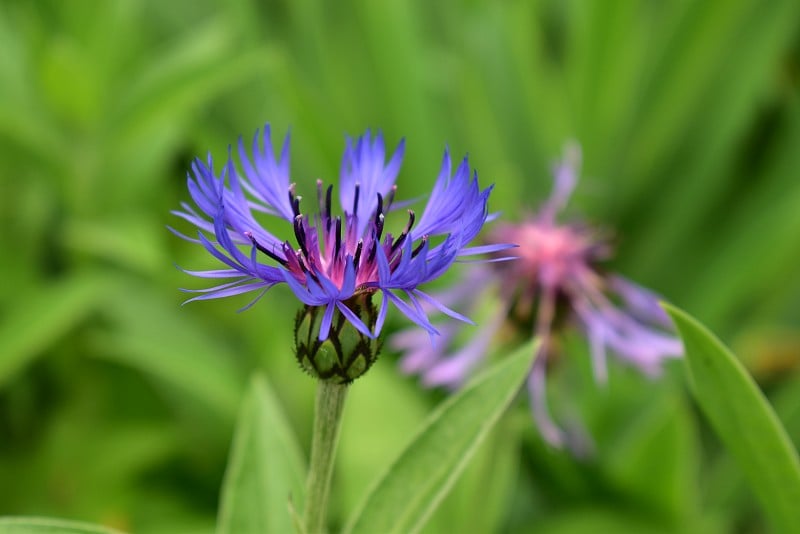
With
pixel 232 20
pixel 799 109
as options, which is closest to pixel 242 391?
pixel 232 20

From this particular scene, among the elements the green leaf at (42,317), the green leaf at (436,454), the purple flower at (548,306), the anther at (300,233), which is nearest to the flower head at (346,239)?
the anther at (300,233)

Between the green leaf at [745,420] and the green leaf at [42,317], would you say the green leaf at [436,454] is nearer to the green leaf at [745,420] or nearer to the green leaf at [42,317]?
the green leaf at [745,420]

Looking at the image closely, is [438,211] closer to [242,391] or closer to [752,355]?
[242,391]

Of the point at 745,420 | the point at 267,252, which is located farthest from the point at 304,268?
the point at 745,420

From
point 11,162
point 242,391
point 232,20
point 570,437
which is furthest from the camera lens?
point 232,20

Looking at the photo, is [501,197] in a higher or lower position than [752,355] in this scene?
higher

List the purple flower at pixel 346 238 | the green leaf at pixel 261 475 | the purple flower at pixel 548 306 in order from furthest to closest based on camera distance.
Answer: the purple flower at pixel 548 306 → the green leaf at pixel 261 475 → the purple flower at pixel 346 238

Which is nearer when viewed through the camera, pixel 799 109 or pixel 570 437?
pixel 570 437
